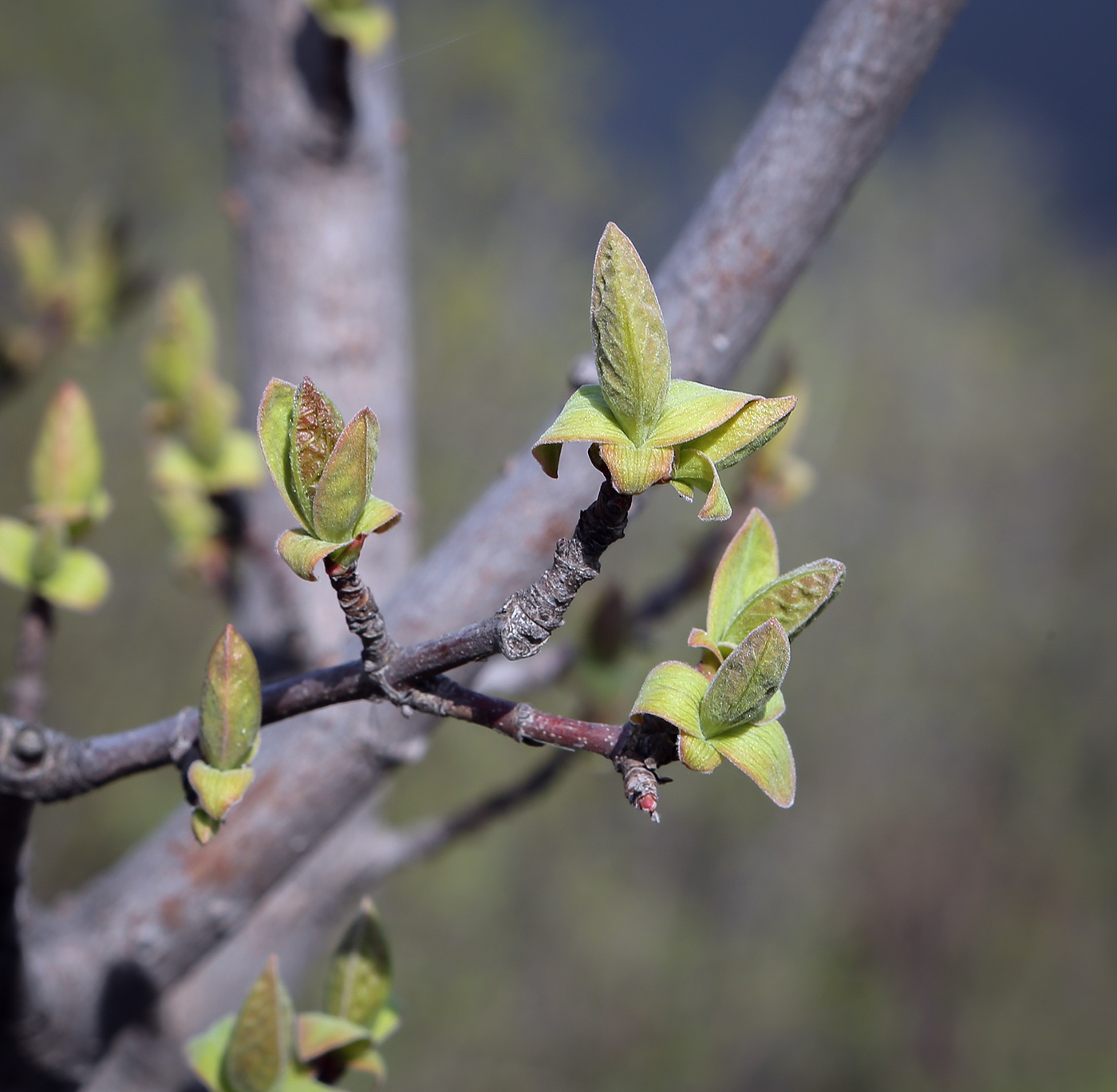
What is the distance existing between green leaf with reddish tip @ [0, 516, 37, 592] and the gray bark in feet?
0.57

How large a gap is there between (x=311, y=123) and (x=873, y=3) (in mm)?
514

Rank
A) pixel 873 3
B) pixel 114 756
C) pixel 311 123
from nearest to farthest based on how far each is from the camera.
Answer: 1. pixel 114 756
2. pixel 873 3
3. pixel 311 123

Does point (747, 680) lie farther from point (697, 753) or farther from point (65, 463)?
point (65, 463)

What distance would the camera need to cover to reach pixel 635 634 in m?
0.81

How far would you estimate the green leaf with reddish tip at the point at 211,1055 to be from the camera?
405mm

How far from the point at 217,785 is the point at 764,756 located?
0.20m

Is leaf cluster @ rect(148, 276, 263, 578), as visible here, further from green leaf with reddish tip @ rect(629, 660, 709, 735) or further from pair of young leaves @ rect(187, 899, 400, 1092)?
green leaf with reddish tip @ rect(629, 660, 709, 735)

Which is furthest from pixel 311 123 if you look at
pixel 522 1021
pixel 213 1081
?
pixel 522 1021

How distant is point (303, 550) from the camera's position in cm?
26

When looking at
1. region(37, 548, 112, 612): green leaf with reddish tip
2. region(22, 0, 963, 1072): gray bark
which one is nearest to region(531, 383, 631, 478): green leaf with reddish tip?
region(22, 0, 963, 1072): gray bark

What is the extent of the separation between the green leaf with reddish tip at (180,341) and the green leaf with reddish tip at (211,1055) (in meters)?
0.49

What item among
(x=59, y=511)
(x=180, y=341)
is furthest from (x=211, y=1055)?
(x=180, y=341)

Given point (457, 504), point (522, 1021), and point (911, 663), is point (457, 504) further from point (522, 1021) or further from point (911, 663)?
Answer: point (911, 663)

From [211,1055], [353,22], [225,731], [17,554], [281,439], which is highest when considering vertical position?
[353,22]
